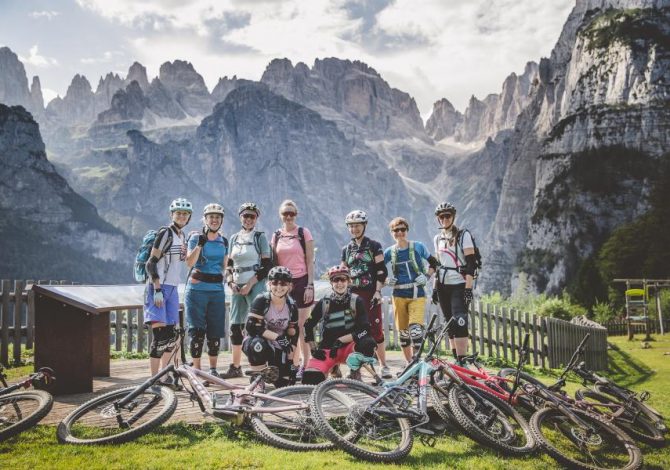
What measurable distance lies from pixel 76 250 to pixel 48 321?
17078 cm

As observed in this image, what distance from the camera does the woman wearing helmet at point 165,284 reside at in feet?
22.8

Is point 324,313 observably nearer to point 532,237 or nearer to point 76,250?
point 532,237

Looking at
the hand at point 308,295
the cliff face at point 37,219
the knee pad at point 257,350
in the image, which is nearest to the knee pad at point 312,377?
the knee pad at point 257,350

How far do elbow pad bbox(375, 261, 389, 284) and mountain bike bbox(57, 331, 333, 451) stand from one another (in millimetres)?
2520

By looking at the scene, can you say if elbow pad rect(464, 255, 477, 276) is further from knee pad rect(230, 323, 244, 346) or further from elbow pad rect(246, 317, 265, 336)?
knee pad rect(230, 323, 244, 346)

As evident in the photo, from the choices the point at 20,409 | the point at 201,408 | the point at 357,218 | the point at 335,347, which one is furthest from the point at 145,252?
the point at 357,218

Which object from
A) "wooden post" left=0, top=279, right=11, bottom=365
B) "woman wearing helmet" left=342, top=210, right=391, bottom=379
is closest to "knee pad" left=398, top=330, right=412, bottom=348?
"woman wearing helmet" left=342, top=210, right=391, bottom=379

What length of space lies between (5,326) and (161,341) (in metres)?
7.10

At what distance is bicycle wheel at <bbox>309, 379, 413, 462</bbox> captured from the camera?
506 centimetres

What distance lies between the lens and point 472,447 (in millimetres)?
5789

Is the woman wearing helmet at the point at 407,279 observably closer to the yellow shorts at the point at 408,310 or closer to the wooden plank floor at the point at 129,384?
the yellow shorts at the point at 408,310

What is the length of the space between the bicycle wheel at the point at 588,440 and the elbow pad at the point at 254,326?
11.0ft

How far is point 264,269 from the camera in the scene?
7.79 metres

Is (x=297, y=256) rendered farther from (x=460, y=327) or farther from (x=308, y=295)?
(x=460, y=327)
